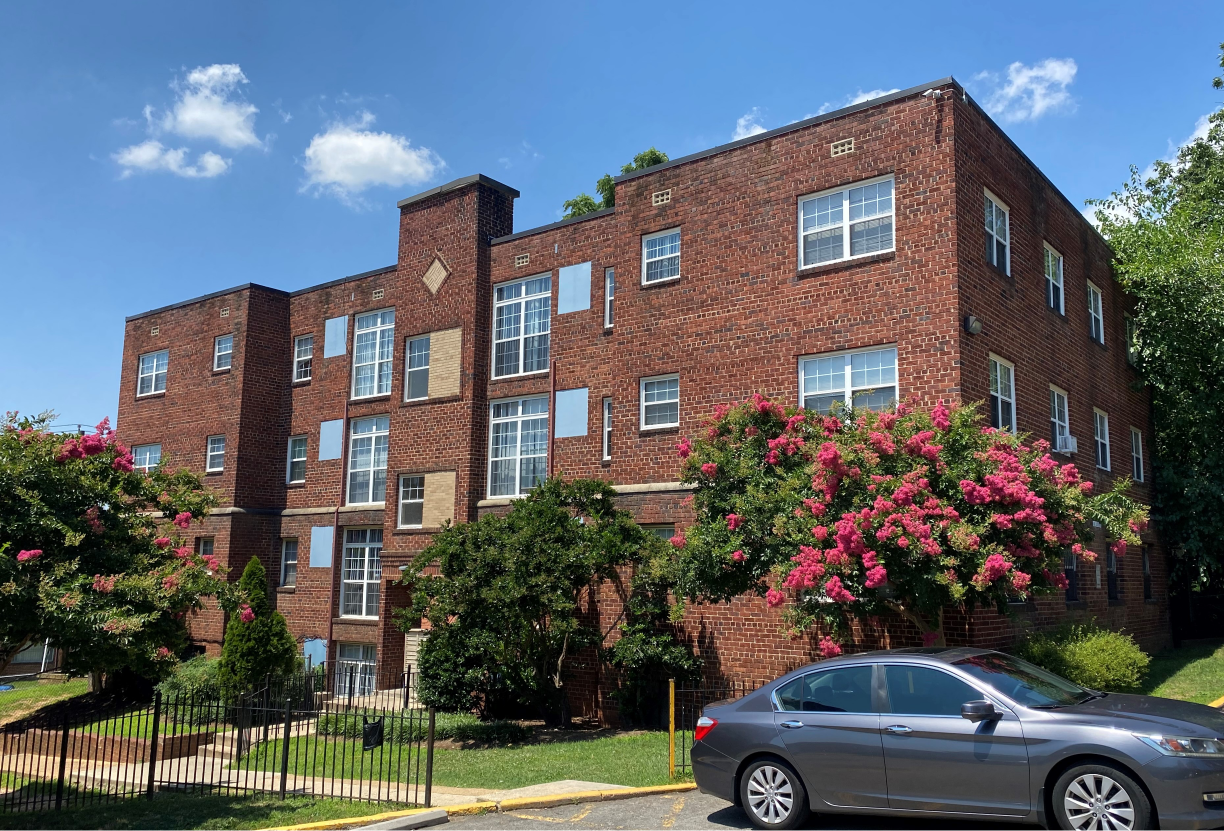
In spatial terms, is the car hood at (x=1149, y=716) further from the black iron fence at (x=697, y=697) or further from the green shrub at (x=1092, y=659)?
the black iron fence at (x=697, y=697)

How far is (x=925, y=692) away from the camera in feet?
27.1

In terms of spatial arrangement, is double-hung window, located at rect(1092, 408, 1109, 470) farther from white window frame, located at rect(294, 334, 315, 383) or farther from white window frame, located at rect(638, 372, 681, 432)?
white window frame, located at rect(294, 334, 315, 383)

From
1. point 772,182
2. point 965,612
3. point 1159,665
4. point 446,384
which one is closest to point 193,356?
point 446,384

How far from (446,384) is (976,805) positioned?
58.8ft

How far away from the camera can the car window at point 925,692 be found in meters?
8.08

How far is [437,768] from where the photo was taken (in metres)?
14.2

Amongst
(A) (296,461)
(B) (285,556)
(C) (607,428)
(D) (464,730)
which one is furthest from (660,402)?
(B) (285,556)

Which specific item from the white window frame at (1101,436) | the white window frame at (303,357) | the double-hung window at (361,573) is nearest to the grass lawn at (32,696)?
the double-hung window at (361,573)

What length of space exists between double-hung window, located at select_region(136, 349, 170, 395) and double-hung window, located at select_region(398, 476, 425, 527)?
1223cm

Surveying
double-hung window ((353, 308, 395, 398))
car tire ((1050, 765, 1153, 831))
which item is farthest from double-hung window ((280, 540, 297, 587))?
car tire ((1050, 765, 1153, 831))

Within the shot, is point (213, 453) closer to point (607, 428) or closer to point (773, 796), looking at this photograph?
point (607, 428)

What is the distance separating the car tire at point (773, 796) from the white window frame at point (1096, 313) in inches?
667

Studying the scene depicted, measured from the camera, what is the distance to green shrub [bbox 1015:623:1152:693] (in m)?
14.2

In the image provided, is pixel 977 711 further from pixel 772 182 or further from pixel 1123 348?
pixel 1123 348
